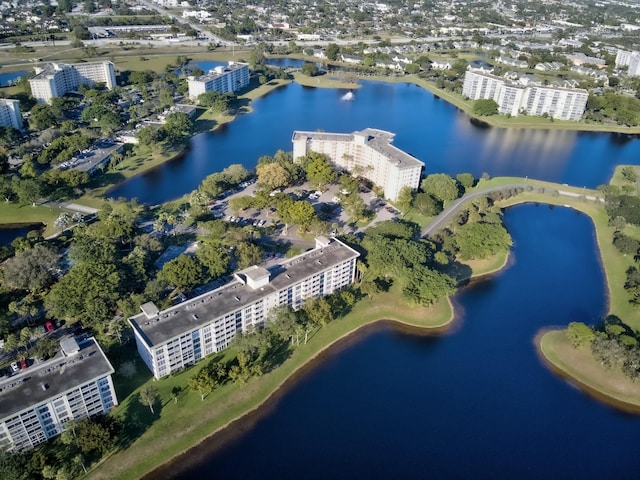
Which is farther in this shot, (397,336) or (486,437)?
(397,336)

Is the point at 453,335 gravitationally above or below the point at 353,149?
below

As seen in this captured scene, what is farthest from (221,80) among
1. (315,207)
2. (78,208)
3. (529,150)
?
(529,150)

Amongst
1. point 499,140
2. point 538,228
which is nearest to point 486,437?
point 538,228

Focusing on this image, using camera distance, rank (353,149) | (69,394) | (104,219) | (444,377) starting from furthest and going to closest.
Result: (353,149) → (104,219) → (444,377) → (69,394)

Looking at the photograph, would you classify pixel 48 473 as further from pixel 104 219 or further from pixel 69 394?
pixel 104 219

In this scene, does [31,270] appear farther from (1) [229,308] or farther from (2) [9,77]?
(2) [9,77]

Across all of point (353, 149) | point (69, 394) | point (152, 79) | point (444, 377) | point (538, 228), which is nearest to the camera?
point (69, 394)
